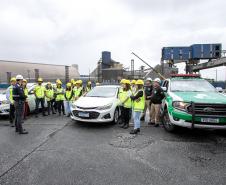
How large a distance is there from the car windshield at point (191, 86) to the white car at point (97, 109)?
2.21 metres

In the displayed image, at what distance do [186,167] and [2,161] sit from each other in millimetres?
3678

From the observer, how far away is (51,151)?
4.81m

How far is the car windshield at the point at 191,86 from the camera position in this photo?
6838 millimetres

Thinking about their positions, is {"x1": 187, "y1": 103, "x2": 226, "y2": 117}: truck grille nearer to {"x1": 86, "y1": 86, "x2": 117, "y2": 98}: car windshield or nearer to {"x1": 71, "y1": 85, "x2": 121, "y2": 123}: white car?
{"x1": 71, "y1": 85, "x2": 121, "y2": 123}: white car

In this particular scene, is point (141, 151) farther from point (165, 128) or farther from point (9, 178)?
point (9, 178)

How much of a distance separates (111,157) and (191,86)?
407 cm

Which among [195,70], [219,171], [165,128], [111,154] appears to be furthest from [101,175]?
[195,70]

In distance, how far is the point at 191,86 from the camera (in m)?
7.02

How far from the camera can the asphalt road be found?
3.50 meters

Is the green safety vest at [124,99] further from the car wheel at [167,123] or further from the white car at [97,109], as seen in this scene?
the car wheel at [167,123]

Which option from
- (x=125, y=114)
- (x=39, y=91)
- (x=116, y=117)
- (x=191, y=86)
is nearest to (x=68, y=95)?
(x=39, y=91)

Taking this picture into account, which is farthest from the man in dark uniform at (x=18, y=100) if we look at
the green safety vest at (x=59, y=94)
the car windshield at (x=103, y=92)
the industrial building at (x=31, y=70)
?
the industrial building at (x=31, y=70)

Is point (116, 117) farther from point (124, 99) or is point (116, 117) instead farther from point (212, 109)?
point (212, 109)

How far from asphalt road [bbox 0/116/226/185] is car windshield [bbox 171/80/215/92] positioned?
134cm
